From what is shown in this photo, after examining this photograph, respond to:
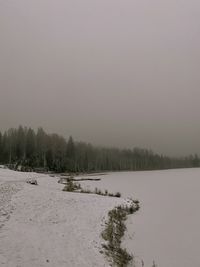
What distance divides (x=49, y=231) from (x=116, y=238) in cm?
364

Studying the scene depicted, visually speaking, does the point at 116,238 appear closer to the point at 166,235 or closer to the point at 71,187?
the point at 166,235

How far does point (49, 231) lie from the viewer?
13.9 m

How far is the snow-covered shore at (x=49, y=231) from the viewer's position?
413 inches

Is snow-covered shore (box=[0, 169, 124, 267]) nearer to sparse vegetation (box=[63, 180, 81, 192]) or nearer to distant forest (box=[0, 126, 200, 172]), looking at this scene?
sparse vegetation (box=[63, 180, 81, 192])

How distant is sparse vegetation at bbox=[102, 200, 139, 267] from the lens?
38.5 feet

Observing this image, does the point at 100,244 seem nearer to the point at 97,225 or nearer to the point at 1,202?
the point at 97,225

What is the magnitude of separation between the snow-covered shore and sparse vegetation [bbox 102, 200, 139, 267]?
401 millimetres

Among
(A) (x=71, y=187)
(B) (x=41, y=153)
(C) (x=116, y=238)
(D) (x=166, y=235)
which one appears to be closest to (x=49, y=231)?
(C) (x=116, y=238)

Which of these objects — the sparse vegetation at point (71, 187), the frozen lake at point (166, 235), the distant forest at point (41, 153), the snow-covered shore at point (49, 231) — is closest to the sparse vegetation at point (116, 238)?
the snow-covered shore at point (49, 231)

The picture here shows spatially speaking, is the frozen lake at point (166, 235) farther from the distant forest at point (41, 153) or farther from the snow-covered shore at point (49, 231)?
the distant forest at point (41, 153)

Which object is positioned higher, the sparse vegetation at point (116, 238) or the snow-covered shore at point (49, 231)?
the snow-covered shore at point (49, 231)

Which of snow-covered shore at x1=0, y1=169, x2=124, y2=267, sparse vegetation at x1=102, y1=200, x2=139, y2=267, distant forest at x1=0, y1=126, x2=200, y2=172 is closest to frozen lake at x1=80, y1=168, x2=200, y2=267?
sparse vegetation at x1=102, y1=200, x2=139, y2=267

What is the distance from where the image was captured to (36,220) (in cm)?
1545

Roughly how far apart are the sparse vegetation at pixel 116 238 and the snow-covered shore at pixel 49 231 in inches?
15.8
